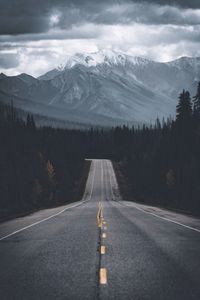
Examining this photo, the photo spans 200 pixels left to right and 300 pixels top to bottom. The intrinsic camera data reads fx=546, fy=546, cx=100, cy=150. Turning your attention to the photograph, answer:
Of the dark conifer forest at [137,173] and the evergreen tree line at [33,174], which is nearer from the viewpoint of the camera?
the dark conifer forest at [137,173]

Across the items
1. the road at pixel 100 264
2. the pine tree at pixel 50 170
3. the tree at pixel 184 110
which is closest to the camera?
the road at pixel 100 264

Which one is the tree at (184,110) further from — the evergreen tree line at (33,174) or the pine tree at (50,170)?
the pine tree at (50,170)

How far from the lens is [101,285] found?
35.8ft

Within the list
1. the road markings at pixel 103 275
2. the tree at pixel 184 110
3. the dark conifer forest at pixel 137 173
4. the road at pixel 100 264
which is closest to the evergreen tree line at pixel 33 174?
the dark conifer forest at pixel 137 173

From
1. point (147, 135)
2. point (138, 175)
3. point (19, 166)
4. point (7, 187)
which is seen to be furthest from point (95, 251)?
point (147, 135)

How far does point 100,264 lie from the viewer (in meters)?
13.5

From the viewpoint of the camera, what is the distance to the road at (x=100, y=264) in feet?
34.1

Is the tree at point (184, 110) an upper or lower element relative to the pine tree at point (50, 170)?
upper

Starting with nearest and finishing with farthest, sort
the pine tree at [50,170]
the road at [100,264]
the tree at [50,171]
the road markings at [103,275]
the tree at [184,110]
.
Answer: the road at [100,264] → the road markings at [103,275] → the tree at [184,110] → the tree at [50,171] → the pine tree at [50,170]

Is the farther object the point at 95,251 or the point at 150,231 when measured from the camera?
the point at 150,231

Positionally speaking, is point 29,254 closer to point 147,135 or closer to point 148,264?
point 148,264

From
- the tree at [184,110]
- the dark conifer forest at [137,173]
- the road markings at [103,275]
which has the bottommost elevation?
the road markings at [103,275]

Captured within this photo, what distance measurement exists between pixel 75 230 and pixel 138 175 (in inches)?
3215

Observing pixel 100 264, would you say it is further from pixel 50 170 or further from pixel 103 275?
pixel 50 170
